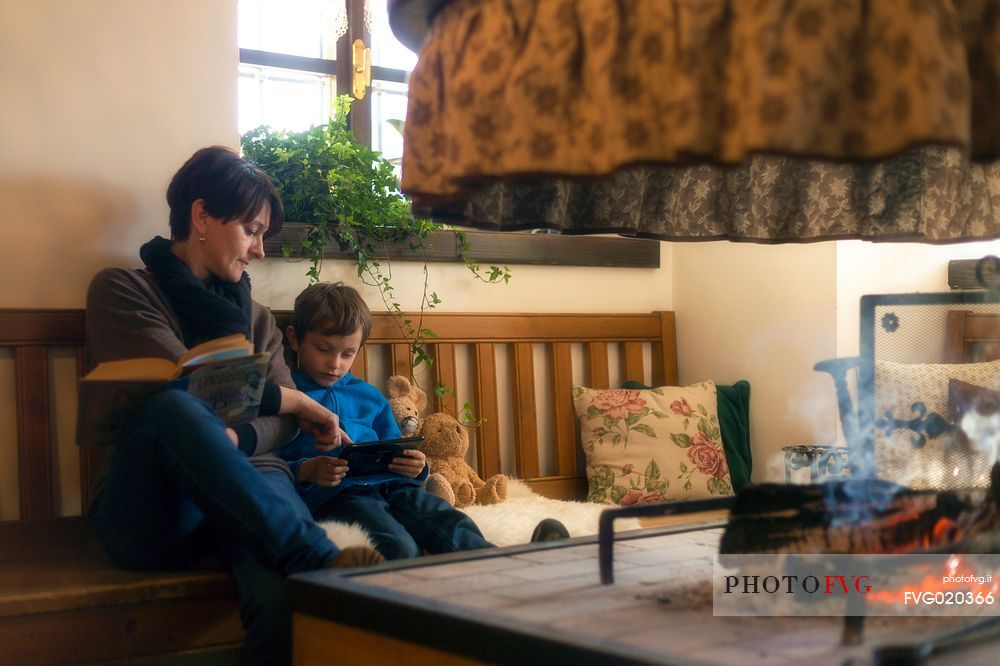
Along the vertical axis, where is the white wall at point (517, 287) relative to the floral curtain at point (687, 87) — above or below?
below

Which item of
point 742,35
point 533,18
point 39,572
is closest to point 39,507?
point 39,572

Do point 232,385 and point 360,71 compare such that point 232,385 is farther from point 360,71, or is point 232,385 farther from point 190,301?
point 360,71

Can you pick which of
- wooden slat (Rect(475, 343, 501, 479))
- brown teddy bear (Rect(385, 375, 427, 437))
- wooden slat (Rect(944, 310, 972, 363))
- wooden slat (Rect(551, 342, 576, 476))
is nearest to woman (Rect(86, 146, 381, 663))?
brown teddy bear (Rect(385, 375, 427, 437))

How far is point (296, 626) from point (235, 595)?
359 mm

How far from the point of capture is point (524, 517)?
2.19 m

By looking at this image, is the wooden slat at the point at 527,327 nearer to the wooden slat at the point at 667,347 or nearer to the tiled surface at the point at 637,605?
the wooden slat at the point at 667,347

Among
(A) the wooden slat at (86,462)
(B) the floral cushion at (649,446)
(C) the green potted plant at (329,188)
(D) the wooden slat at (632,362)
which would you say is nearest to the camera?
(A) the wooden slat at (86,462)

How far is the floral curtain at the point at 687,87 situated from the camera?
0.92m

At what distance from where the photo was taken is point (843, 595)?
1.15 meters

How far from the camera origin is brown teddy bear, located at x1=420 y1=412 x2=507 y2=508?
2375 mm

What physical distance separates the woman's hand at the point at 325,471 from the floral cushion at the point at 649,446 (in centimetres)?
93

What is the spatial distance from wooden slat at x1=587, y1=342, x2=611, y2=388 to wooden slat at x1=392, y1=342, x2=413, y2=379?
0.61 meters

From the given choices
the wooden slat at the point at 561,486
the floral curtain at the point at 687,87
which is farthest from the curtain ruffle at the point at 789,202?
the wooden slat at the point at 561,486

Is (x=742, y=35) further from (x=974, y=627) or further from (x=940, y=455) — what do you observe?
(x=940, y=455)
